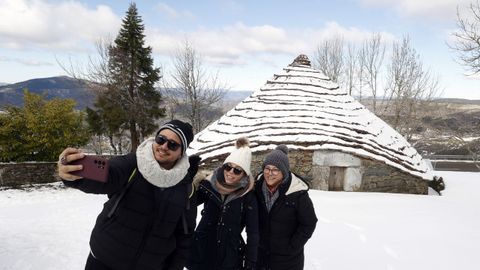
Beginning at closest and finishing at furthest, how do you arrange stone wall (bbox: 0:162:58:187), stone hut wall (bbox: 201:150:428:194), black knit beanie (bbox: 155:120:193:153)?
black knit beanie (bbox: 155:120:193:153), stone hut wall (bbox: 201:150:428:194), stone wall (bbox: 0:162:58:187)

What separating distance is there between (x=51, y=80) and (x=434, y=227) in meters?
143

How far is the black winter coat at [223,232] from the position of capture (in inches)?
110

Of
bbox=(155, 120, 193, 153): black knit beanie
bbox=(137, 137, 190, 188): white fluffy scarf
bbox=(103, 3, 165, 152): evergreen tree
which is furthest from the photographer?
bbox=(103, 3, 165, 152): evergreen tree

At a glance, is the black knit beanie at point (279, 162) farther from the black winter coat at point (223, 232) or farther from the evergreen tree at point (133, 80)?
the evergreen tree at point (133, 80)

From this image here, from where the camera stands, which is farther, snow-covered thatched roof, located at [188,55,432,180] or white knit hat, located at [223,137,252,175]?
snow-covered thatched roof, located at [188,55,432,180]

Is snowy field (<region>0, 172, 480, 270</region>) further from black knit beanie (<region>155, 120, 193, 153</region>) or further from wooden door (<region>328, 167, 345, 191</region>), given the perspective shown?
black knit beanie (<region>155, 120, 193, 153</region>)

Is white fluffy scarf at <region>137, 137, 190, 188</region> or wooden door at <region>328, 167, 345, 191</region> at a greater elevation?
white fluffy scarf at <region>137, 137, 190, 188</region>

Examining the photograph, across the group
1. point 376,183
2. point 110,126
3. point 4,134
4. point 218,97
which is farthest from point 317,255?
point 110,126

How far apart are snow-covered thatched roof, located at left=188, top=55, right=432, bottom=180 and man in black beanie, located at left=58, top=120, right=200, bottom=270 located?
24.8ft

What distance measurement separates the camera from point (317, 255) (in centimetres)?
470

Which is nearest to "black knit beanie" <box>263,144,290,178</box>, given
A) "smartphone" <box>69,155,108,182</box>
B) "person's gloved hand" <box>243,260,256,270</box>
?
"person's gloved hand" <box>243,260,256,270</box>

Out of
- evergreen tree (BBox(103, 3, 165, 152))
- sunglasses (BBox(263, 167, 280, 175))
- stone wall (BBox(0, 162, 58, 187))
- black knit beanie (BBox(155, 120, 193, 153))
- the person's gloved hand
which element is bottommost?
stone wall (BBox(0, 162, 58, 187))

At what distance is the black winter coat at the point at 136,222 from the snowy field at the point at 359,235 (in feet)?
8.56

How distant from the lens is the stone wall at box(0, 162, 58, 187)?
45.6ft
